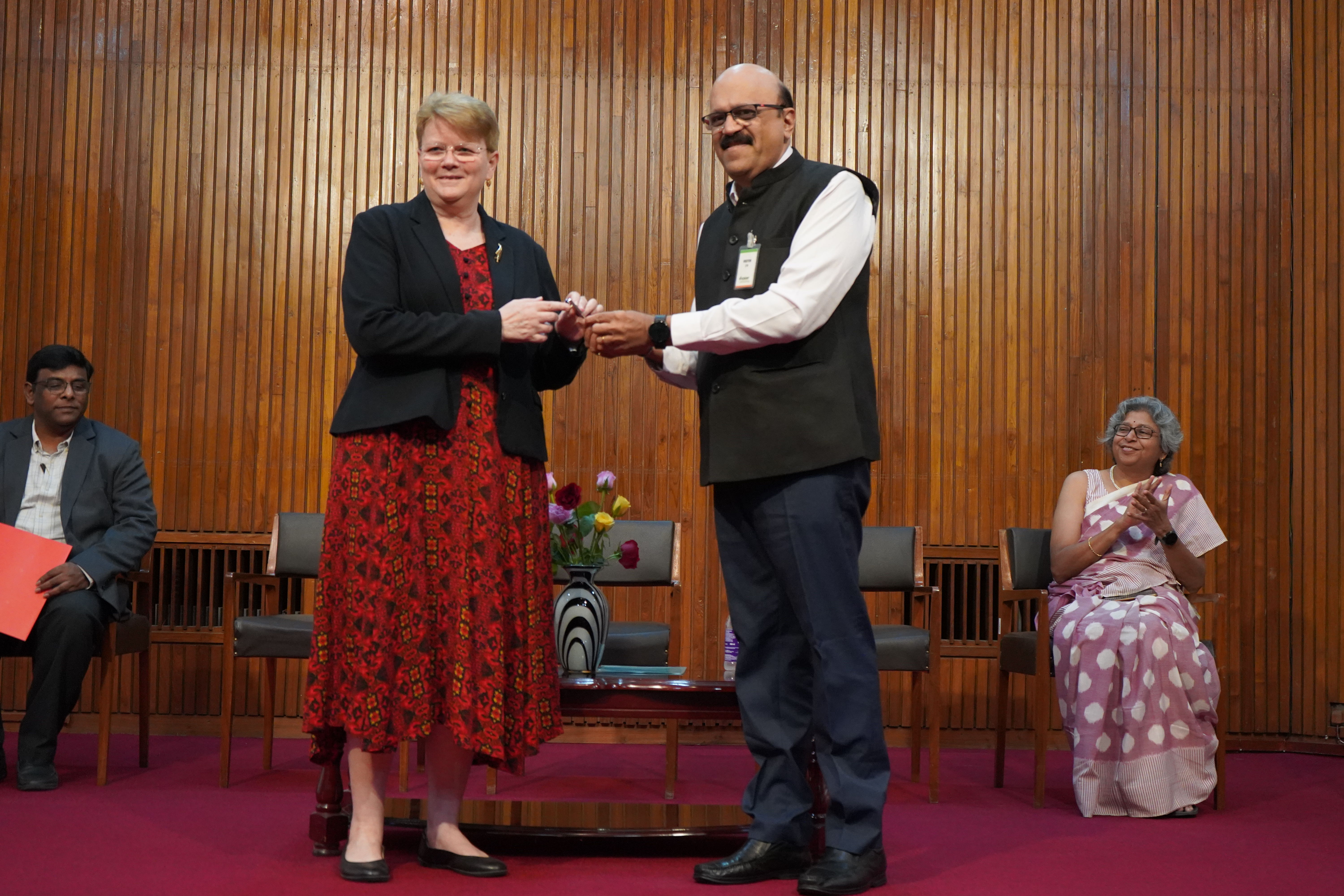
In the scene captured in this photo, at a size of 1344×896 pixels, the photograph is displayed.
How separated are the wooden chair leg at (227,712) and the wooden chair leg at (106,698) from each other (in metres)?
0.34

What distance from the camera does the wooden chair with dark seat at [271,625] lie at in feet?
13.0

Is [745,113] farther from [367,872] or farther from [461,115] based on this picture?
[367,872]

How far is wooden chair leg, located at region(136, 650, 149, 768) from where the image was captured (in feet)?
13.7

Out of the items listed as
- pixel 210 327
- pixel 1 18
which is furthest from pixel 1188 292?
pixel 1 18

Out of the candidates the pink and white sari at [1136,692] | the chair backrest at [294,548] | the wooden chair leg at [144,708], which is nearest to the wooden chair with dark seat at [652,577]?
the chair backrest at [294,548]

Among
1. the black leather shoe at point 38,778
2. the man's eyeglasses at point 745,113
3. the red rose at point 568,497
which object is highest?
the man's eyeglasses at point 745,113

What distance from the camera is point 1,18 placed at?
202 inches

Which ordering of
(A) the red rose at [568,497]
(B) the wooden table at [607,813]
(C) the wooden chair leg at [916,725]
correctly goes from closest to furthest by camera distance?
1. (B) the wooden table at [607,813]
2. (A) the red rose at [568,497]
3. (C) the wooden chair leg at [916,725]

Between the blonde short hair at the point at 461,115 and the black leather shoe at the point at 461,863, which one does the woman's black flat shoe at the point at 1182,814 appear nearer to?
the black leather shoe at the point at 461,863

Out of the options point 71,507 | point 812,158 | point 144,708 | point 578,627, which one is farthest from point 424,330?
point 812,158

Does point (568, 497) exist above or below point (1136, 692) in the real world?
above

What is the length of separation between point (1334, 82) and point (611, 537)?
12.0 feet

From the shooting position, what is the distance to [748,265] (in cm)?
260

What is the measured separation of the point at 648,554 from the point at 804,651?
197 cm
